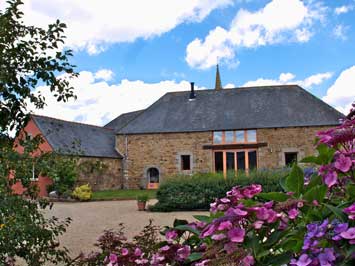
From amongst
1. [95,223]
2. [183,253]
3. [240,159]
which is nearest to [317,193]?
[183,253]

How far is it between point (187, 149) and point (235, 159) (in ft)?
10.1

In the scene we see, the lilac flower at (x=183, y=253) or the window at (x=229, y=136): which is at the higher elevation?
the window at (x=229, y=136)

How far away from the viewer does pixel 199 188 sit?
1334 centimetres

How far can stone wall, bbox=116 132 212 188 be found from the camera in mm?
24875

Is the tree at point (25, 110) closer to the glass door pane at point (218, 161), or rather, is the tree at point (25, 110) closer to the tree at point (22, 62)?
the tree at point (22, 62)

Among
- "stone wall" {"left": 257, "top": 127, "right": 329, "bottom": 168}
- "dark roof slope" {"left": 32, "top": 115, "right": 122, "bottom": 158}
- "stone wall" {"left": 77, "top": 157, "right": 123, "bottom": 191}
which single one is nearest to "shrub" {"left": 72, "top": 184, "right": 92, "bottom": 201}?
"dark roof slope" {"left": 32, "top": 115, "right": 122, "bottom": 158}

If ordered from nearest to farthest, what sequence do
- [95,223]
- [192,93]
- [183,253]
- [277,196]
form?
[277,196], [183,253], [95,223], [192,93]

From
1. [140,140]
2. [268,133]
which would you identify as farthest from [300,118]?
[140,140]

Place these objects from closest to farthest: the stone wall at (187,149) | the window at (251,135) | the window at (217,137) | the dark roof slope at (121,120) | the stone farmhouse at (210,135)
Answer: the stone wall at (187,149)
the stone farmhouse at (210,135)
the window at (251,135)
the window at (217,137)
the dark roof slope at (121,120)

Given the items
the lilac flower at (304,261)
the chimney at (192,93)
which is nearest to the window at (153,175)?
the chimney at (192,93)

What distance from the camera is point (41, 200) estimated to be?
269cm

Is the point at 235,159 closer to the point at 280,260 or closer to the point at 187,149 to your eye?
the point at 187,149

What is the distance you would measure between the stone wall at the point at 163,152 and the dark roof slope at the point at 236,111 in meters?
0.46

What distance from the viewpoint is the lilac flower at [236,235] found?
1260mm
